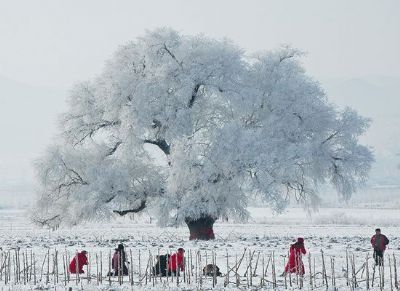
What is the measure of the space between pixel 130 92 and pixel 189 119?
153 inches

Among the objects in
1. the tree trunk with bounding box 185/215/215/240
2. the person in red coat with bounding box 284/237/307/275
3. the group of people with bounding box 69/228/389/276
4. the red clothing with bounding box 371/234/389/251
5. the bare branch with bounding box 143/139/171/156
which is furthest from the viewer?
the bare branch with bounding box 143/139/171/156

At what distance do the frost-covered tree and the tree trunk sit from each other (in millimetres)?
63

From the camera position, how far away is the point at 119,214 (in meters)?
47.2

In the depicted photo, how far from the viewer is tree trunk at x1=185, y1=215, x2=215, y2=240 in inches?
1809

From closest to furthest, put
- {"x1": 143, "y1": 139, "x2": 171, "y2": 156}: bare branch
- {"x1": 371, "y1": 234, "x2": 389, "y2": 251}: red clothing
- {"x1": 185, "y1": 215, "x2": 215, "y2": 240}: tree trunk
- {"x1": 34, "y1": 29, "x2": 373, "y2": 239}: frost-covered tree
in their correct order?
{"x1": 371, "y1": 234, "x2": 389, "y2": 251}: red clothing
{"x1": 34, "y1": 29, "x2": 373, "y2": 239}: frost-covered tree
{"x1": 185, "y1": 215, "x2": 215, "y2": 240}: tree trunk
{"x1": 143, "y1": 139, "x2": 171, "y2": 156}: bare branch

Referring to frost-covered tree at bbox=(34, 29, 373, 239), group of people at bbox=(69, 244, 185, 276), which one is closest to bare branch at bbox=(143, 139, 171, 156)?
frost-covered tree at bbox=(34, 29, 373, 239)

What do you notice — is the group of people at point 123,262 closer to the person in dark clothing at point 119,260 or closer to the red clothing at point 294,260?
the person in dark clothing at point 119,260

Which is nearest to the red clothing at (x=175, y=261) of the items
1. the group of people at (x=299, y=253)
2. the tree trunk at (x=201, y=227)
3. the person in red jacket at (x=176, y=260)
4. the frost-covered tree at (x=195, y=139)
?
the person in red jacket at (x=176, y=260)

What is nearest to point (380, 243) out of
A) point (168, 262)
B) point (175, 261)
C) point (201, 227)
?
point (175, 261)

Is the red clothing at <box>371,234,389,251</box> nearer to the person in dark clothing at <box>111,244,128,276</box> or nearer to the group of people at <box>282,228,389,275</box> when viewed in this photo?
the group of people at <box>282,228,389,275</box>

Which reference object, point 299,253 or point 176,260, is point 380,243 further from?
point 176,260

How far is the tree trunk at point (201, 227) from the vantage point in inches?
1809

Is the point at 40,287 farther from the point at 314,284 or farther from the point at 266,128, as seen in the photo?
the point at 266,128

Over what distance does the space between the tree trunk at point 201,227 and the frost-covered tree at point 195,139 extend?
0.06m
